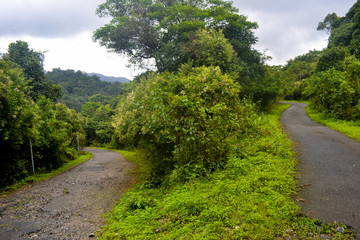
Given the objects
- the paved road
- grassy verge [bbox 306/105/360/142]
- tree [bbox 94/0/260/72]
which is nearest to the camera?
the paved road

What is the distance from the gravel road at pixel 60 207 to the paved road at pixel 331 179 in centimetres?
515

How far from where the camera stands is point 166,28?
21.9m

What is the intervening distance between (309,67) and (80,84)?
80.6m

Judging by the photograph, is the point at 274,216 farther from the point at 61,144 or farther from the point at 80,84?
the point at 80,84

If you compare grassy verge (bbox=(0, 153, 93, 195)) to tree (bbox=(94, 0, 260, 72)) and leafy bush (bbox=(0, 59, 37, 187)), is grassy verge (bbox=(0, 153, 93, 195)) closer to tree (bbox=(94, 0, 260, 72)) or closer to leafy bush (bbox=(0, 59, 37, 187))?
leafy bush (bbox=(0, 59, 37, 187))

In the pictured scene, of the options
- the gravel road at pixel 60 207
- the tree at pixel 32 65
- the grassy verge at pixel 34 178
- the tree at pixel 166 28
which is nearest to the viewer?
the gravel road at pixel 60 207

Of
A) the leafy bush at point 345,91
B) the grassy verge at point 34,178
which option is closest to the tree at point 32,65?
the grassy verge at point 34,178

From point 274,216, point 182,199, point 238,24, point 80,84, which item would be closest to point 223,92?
point 182,199

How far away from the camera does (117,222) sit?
575cm

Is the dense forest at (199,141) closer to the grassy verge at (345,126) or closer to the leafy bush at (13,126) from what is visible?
the leafy bush at (13,126)

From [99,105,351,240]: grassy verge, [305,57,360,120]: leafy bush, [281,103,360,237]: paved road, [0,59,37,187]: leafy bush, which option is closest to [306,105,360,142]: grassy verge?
[305,57,360,120]: leafy bush

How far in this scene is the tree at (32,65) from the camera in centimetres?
2530

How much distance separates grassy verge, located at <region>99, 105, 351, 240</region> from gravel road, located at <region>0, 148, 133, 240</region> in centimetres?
108

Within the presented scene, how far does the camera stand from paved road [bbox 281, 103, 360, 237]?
430 cm
